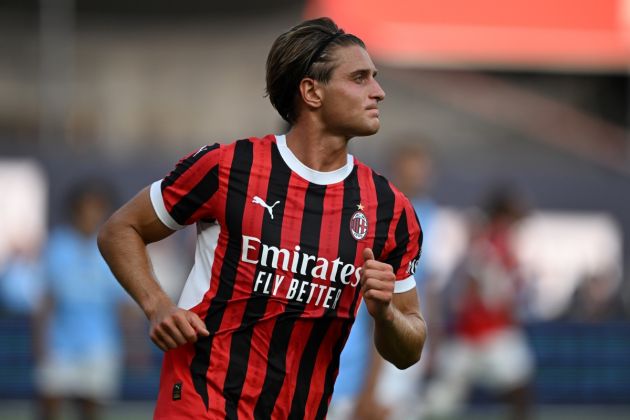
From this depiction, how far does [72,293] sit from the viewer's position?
33.7 ft

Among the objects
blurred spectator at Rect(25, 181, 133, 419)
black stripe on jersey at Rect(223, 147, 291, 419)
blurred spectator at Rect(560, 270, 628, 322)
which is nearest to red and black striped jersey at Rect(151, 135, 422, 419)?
black stripe on jersey at Rect(223, 147, 291, 419)

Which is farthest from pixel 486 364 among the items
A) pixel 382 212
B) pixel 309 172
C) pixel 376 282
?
pixel 376 282

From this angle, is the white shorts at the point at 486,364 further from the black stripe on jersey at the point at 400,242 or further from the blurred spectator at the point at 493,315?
the black stripe on jersey at the point at 400,242

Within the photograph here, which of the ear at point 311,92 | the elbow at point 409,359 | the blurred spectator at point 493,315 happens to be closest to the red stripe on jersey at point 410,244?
the elbow at point 409,359

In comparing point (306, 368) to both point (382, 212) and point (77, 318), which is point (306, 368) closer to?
point (382, 212)

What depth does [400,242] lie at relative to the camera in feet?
16.1

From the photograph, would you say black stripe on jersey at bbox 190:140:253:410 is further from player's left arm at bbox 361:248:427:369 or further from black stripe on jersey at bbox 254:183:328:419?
player's left arm at bbox 361:248:427:369

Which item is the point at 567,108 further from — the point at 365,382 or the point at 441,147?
the point at 365,382

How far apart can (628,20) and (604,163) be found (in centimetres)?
398

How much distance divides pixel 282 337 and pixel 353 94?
0.94 metres

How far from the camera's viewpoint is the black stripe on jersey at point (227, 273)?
4722mm

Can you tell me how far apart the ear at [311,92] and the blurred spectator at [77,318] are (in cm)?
559

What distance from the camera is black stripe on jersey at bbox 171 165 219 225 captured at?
15.5 feet

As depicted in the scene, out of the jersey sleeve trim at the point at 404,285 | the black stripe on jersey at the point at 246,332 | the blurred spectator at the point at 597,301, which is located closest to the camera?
the black stripe on jersey at the point at 246,332
